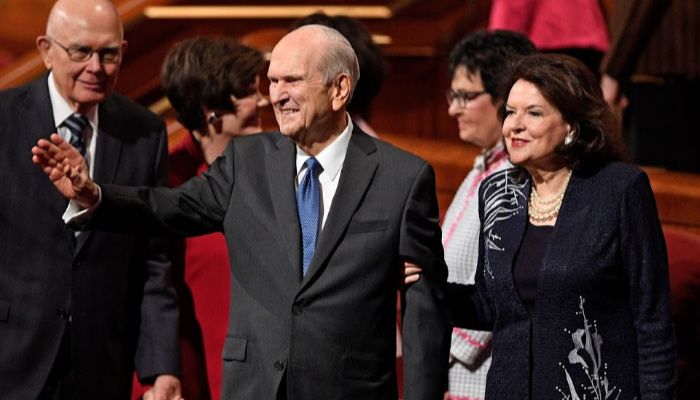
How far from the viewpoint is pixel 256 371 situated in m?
2.72

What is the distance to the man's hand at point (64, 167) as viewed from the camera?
2668 millimetres

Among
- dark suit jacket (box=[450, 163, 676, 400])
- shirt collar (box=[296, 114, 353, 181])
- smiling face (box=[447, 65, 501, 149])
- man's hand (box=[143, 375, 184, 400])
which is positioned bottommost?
man's hand (box=[143, 375, 184, 400])

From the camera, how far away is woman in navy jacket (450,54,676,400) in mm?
2811

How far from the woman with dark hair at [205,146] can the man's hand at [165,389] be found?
0.81ft

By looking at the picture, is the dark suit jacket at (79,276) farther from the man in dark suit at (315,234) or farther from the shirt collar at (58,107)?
the man in dark suit at (315,234)

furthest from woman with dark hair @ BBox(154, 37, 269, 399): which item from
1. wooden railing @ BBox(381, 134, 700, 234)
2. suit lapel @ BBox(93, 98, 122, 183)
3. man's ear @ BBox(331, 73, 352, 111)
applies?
wooden railing @ BBox(381, 134, 700, 234)

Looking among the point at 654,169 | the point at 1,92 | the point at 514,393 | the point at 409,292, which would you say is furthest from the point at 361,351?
the point at 654,169

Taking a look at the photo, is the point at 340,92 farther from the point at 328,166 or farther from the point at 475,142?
the point at 475,142

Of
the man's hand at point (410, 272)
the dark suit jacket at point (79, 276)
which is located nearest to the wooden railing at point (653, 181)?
the dark suit jacket at point (79, 276)

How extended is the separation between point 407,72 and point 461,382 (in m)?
4.70

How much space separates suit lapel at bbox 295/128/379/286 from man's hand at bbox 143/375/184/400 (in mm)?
840

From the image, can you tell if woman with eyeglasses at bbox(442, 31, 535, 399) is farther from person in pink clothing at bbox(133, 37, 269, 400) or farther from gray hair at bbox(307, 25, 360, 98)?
gray hair at bbox(307, 25, 360, 98)

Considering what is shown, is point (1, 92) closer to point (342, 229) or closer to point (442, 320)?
point (342, 229)

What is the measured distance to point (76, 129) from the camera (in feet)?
10.8
